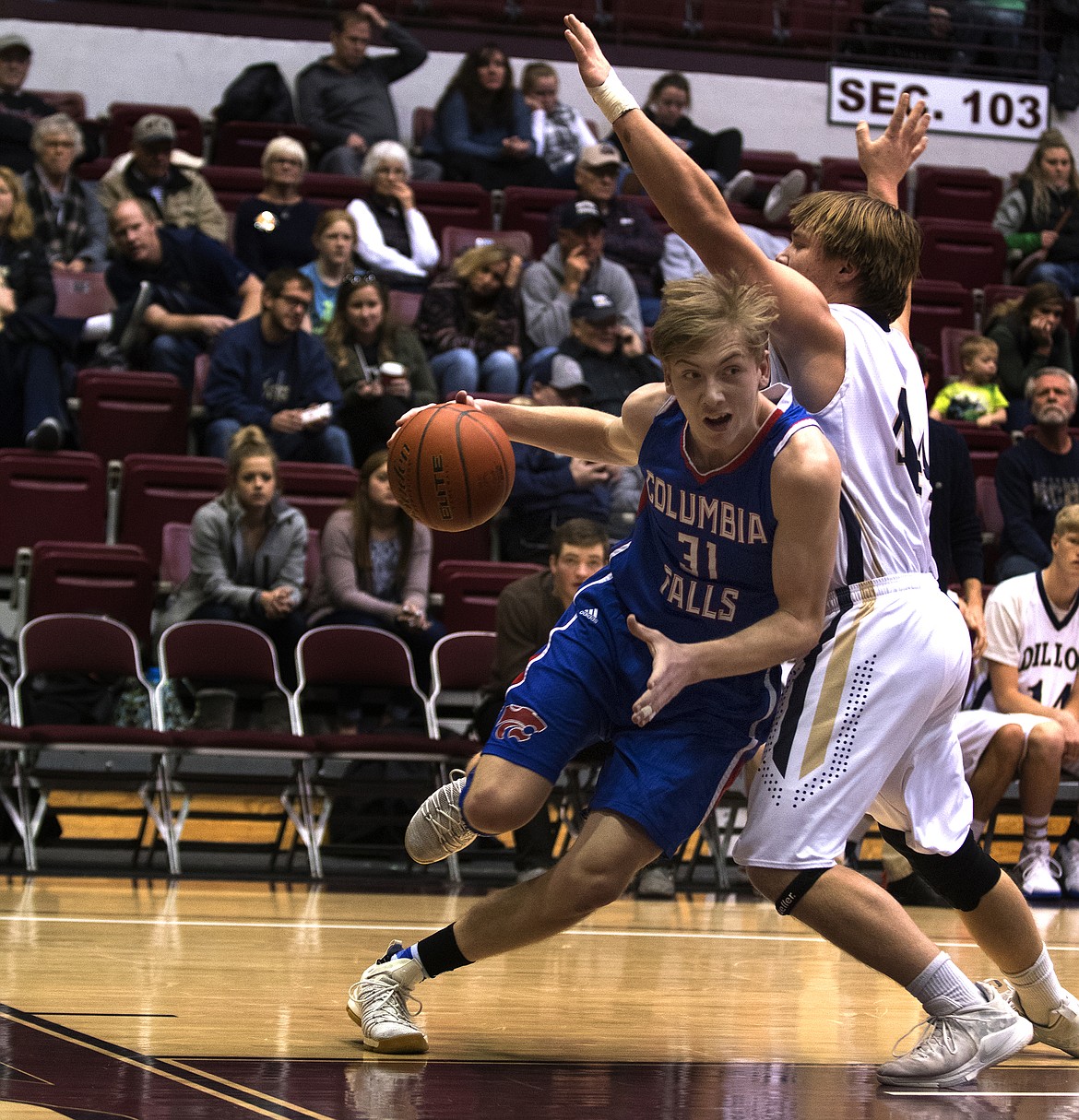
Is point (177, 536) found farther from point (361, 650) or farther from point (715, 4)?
point (715, 4)

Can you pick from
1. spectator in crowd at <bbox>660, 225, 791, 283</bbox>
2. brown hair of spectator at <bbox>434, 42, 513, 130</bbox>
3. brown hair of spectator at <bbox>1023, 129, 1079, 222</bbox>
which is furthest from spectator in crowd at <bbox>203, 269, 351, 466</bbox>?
brown hair of spectator at <bbox>1023, 129, 1079, 222</bbox>

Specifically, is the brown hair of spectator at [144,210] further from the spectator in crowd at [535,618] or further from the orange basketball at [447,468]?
the orange basketball at [447,468]

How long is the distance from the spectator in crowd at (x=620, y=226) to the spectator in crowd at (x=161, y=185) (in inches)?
80.8

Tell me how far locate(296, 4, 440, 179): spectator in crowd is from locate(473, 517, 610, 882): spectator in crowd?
5.14 meters

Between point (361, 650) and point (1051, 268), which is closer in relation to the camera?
point (361, 650)

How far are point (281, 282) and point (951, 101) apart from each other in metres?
7.19

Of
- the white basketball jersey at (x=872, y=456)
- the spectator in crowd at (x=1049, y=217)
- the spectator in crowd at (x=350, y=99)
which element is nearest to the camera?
the white basketball jersey at (x=872, y=456)

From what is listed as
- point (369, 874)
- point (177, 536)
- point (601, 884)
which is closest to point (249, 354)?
point (177, 536)

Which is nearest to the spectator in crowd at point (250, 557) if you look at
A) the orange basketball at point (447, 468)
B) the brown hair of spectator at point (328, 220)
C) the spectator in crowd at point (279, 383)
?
the spectator in crowd at point (279, 383)

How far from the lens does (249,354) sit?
8312mm

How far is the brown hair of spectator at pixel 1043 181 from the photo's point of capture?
11.8 m

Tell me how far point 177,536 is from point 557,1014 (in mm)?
4333

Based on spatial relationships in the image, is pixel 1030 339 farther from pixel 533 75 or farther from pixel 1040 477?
pixel 533 75

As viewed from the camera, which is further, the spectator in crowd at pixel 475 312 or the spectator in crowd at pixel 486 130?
the spectator in crowd at pixel 486 130
